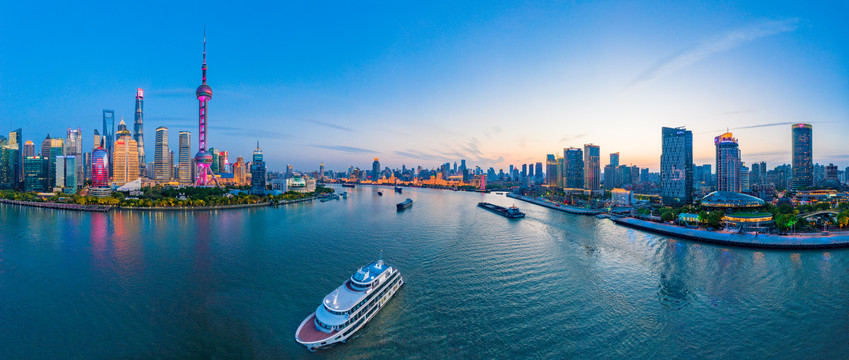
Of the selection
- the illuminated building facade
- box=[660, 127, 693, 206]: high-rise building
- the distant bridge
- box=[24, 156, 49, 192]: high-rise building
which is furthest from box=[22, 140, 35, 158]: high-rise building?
the distant bridge

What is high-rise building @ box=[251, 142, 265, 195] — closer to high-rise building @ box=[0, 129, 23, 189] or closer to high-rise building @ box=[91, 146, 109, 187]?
high-rise building @ box=[91, 146, 109, 187]

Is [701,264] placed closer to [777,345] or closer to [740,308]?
[740,308]

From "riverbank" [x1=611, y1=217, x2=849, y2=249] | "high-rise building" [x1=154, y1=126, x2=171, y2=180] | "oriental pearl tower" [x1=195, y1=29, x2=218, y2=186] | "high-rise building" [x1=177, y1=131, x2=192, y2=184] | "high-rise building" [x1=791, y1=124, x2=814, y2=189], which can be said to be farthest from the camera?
"high-rise building" [x1=177, y1=131, x2=192, y2=184]

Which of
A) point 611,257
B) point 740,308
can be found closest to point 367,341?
point 740,308

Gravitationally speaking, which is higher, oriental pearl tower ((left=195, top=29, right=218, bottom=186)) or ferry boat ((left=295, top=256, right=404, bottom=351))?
oriental pearl tower ((left=195, top=29, right=218, bottom=186))

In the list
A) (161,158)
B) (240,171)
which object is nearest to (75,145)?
(161,158)

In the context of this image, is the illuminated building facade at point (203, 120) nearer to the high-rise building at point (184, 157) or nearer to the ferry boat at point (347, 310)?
the high-rise building at point (184, 157)

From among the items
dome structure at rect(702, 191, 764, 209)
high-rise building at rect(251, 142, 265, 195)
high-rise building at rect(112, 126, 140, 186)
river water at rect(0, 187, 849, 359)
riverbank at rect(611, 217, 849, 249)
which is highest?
high-rise building at rect(112, 126, 140, 186)
